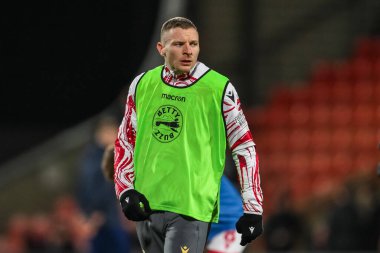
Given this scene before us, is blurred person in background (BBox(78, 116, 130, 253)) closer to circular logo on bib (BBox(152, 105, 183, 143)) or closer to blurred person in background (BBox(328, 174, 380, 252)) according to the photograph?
blurred person in background (BBox(328, 174, 380, 252))

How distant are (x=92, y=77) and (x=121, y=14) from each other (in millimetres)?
1040

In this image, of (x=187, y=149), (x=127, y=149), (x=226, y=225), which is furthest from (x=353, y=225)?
(x=187, y=149)

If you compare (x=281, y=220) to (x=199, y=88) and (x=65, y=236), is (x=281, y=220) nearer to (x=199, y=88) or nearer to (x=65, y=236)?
(x=65, y=236)

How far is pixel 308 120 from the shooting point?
16.8 metres

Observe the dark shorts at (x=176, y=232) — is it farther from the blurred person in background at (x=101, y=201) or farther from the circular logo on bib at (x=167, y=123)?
the blurred person in background at (x=101, y=201)

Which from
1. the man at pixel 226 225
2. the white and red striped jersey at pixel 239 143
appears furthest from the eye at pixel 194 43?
the man at pixel 226 225

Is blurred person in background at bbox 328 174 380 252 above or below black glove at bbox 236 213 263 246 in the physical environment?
below

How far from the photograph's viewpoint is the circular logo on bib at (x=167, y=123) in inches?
217

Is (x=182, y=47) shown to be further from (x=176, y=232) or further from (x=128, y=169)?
(x=176, y=232)

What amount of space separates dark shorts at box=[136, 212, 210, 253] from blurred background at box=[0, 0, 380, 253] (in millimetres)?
8451

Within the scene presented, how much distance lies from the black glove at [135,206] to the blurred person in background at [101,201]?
4090 millimetres

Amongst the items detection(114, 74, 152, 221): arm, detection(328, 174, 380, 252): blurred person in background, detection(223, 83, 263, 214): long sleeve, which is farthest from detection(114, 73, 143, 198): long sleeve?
detection(328, 174, 380, 252): blurred person in background

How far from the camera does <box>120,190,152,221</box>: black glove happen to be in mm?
5473

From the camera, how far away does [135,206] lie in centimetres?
547
